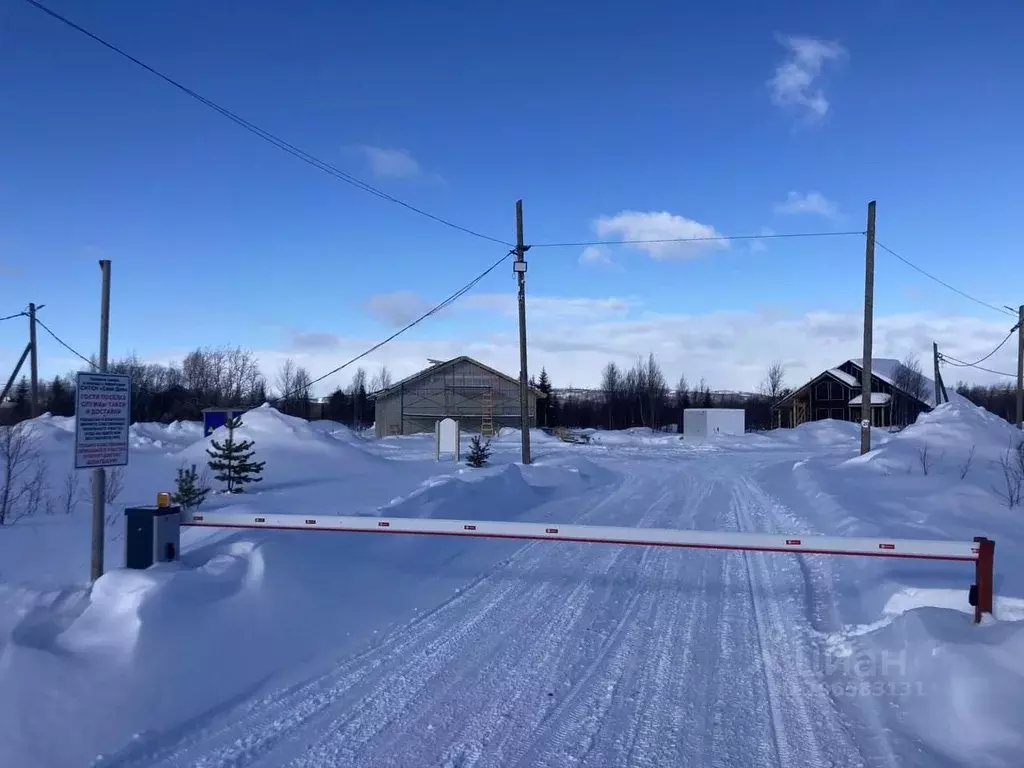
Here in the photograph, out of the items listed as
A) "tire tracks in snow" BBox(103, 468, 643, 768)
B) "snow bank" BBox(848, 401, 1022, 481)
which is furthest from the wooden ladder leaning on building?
"tire tracks in snow" BBox(103, 468, 643, 768)

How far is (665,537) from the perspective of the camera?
24.5 feet

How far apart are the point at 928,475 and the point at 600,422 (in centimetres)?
8176

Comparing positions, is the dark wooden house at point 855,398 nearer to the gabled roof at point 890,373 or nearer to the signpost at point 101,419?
the gabled roof at point 890,373

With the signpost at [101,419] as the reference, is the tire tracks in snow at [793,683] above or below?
below

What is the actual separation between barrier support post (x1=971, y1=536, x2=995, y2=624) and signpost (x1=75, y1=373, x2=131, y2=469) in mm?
7292

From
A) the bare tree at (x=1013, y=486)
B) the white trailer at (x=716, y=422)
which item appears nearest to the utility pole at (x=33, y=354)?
the bare tree at (x=1013, y=486)

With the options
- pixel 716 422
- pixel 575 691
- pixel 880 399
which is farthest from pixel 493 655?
pixel 880 399

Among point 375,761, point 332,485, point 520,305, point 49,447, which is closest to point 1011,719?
point 375,761

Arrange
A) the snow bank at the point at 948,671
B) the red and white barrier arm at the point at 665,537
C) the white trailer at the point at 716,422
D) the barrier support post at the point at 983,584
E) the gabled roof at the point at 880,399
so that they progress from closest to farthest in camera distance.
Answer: the snow bank at the point at 948,671
the barrier support post at the point at 983,584
the red and white barrier arm at the point at 665,537
the white trailer at the point at 716,422
the gabled roof at the point at 880,399

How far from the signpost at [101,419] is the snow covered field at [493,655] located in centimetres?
114

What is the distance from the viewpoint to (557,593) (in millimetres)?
8516

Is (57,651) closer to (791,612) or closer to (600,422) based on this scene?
(791,612)

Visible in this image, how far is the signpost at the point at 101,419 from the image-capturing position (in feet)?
22.2

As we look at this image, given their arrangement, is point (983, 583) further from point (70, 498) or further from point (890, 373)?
point (890, 373)
